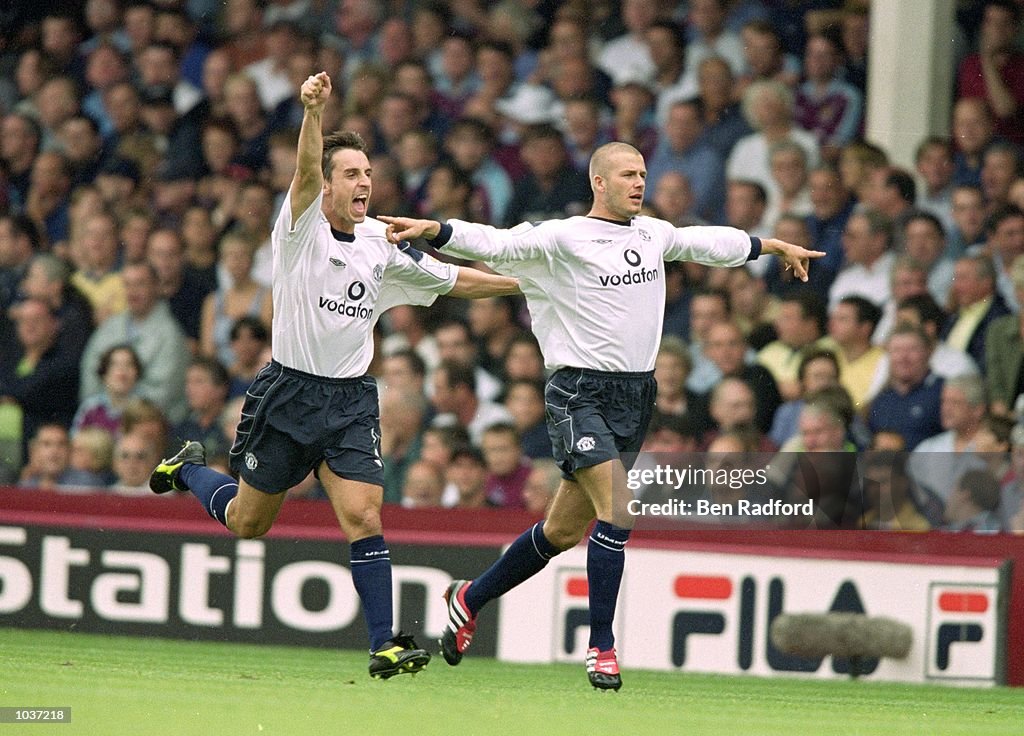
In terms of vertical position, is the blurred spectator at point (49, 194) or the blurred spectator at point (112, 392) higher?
the blurred spectator at point (49, 194)

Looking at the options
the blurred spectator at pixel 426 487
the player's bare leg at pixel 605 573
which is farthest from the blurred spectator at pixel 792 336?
the player's bare leg at pixel 605 573

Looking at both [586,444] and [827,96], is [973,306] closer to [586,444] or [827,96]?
[827,96]

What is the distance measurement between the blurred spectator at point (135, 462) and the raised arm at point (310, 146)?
13.4ft

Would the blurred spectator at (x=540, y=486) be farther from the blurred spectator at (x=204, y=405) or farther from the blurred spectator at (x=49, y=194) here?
the blurred spectator at (x=49, y=194)

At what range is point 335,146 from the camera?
7.50 m

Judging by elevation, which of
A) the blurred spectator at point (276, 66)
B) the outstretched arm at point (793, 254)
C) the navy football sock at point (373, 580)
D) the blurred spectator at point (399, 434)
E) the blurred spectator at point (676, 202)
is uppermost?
the blurred spectator at point (276, 66)

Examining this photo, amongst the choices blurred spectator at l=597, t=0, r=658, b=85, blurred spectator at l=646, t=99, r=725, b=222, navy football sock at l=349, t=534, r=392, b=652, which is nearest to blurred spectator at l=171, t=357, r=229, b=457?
blurred spectator at l=646, t=99, r=725, b=222

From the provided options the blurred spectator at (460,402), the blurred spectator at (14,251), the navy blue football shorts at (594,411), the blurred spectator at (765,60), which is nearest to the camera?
the navy blue football shorts at (594,411)

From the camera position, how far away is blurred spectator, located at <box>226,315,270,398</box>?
11.4 meters

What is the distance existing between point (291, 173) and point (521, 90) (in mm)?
1665

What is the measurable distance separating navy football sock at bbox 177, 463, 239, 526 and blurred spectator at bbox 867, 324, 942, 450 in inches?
141

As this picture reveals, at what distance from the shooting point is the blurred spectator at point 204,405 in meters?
11.3

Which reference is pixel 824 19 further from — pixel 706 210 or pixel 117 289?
pixel 117 289

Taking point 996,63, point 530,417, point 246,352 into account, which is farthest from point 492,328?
point 996,63
